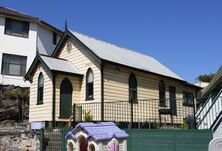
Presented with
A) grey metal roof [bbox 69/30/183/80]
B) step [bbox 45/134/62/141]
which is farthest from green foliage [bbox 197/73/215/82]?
step [bbox 45/134/62/141]

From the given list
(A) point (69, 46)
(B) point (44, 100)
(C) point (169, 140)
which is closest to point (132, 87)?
(A) point (69, 46)

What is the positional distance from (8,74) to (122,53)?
10843 millimetres

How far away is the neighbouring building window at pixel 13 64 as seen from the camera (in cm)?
2812

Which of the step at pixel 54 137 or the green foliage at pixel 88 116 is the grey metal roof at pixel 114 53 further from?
the step at pixel 54 137

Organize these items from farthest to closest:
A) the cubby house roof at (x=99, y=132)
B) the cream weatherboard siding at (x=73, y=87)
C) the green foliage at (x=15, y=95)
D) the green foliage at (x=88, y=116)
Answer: the green foliage at (x=15, y=95), the cream weatherboard siding at (x=73, y=87), the green foliage at (x=88, y=116), the cubby house roof at (x=99, y=132)

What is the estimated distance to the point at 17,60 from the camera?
28.8 metres

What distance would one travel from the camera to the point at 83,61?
19.7m

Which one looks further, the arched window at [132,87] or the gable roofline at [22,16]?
the gable roofline at [22,16]

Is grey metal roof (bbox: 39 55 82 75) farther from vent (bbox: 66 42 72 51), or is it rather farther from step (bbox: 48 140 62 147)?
step (bbox: 48 140 62 147)

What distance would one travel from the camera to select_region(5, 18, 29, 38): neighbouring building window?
29.2 m

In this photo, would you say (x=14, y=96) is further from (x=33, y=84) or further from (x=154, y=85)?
(x=154, y=85)

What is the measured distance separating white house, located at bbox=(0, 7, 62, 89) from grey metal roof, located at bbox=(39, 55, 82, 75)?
9.01 meters

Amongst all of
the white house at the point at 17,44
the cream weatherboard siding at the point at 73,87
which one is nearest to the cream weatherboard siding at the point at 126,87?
the cream weatherboard siding at the point at 73,87

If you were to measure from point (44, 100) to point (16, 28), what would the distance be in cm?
1305
